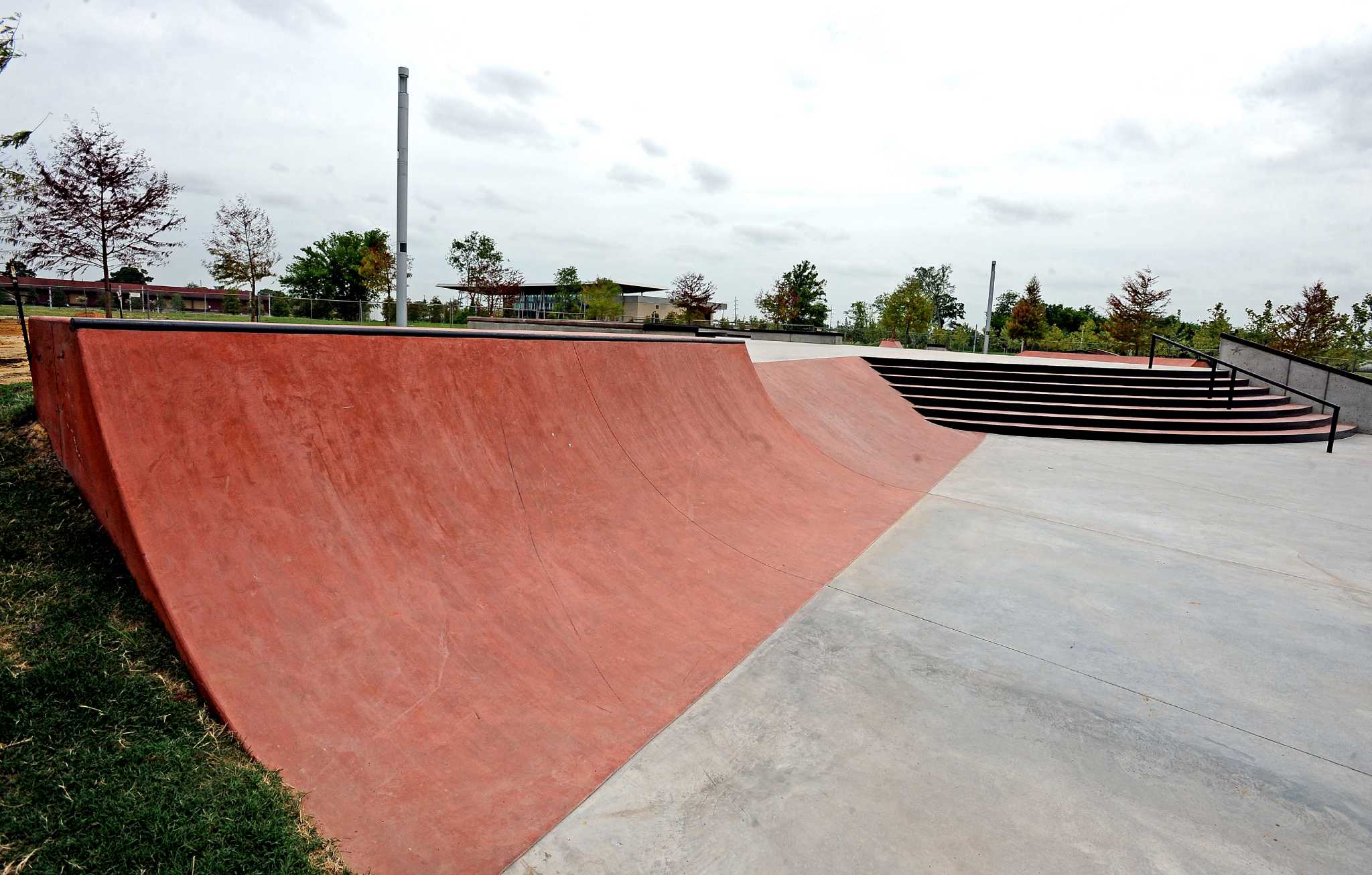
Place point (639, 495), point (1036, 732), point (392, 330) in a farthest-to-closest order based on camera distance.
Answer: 1. point (639, 495)
2. point (392, 330)
3. point (1036, 732)

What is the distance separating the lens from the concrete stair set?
33.4ft

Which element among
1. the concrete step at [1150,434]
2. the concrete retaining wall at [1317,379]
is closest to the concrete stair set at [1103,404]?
the concrete step at [1150,434]

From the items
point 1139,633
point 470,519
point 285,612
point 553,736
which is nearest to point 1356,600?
point 1139,633

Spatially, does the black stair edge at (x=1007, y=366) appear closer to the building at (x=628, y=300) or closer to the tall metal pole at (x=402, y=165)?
the tall metal pole at (x=402, y=165)

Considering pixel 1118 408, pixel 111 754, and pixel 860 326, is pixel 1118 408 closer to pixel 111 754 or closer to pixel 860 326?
pixel 111 754

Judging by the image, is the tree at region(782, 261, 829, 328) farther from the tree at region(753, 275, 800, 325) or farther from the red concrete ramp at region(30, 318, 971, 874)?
the red concrete ramp at region(30, 318, 971, 874)

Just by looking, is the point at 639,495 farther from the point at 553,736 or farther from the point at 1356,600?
the point at 1356,600

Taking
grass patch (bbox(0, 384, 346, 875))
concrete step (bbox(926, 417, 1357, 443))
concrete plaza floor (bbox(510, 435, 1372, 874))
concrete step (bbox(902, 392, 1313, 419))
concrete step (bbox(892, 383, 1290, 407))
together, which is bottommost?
concrete plaza floor (bbox(510, 435, 1372, 874))

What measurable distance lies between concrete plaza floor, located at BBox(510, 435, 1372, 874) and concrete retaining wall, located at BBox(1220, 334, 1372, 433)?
951 cm

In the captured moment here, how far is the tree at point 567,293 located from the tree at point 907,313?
22.5m

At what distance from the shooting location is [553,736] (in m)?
2.57

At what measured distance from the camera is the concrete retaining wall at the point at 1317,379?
38.3 ft

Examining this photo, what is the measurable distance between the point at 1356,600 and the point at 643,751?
15.2ft

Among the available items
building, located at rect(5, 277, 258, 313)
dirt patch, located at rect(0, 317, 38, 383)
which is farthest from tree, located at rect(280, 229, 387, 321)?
dirt patch, located at rect(0, 317, 38, 383)
